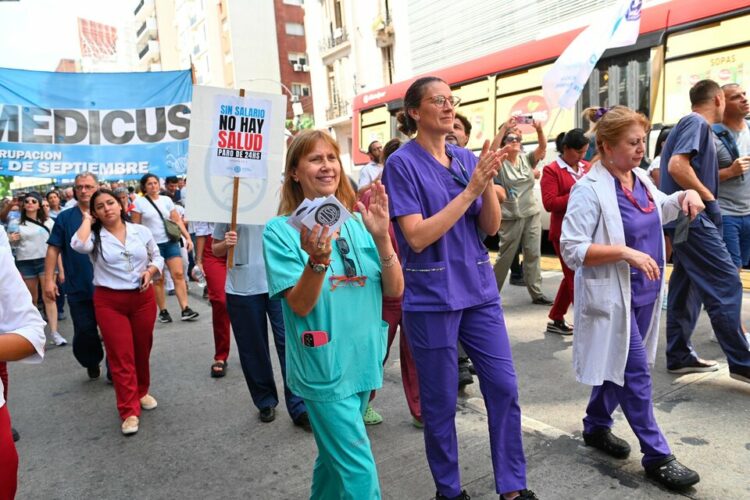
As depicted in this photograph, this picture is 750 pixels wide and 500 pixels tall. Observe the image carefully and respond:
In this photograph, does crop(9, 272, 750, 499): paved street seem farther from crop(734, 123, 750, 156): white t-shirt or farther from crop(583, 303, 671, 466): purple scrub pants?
crop(734, 123, 750, 156): white t-shirt

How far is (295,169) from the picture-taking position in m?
2.38

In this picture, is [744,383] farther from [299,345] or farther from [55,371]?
[55,371]

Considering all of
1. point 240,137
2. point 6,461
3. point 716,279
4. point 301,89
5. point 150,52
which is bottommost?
point 6,461

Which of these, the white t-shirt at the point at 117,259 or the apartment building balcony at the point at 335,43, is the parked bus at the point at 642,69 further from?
the apartment building balcony at the point at 335,43

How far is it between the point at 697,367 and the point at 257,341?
3.06 metres

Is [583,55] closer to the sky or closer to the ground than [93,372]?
closer to the sky

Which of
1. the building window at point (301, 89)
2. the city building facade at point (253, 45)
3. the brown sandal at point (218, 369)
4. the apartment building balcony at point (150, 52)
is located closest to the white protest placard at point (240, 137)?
the brown sandal at point (218, 369)

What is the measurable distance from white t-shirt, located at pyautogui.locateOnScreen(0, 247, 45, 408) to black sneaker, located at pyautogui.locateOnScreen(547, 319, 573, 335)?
4.40 meters

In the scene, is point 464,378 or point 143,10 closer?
point 464,378

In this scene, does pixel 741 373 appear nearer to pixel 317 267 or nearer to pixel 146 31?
pixel 317 267

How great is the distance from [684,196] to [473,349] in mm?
1458

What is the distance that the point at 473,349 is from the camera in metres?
2.58

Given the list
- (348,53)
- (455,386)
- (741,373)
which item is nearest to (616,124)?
(455,386)

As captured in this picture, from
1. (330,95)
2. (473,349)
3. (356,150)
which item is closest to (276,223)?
(473,349)
